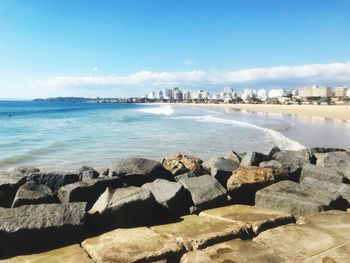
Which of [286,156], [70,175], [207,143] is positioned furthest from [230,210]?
[207,143]

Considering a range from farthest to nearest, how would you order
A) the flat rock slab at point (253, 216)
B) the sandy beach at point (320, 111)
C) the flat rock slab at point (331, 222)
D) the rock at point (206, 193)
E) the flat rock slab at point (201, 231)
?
the sandy beach at point (320, 111) < the rock at point (206, 193) < the flat rock slab at point (253, 216) < the flat rock slab at point (331, 222) < the flat rock slab at point (201, 231)

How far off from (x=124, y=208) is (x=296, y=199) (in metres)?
2.02

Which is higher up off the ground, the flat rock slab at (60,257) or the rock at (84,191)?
the rock at (84,191)

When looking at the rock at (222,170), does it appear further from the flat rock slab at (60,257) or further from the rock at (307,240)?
the flat rock slab at (60,257)

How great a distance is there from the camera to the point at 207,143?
16094mm

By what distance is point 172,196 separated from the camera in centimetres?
456

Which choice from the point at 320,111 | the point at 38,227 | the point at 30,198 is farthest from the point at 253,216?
the point at 320,111

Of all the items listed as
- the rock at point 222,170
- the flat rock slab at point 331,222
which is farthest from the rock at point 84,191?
the flat rock slab at point 331,222

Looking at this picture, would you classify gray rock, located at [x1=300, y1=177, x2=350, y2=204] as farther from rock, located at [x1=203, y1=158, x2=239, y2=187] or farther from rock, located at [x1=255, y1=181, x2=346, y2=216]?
rock, located at [x1=203, y1=158, x2=239, y2=187]

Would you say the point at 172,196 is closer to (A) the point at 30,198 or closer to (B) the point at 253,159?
(A) the point at 30,198

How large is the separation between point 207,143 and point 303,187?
11163mm

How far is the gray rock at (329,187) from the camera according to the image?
5.03 metres

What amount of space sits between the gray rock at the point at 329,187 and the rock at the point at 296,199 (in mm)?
216

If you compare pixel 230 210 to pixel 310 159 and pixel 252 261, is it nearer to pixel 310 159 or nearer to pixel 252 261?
pixel 252 261
